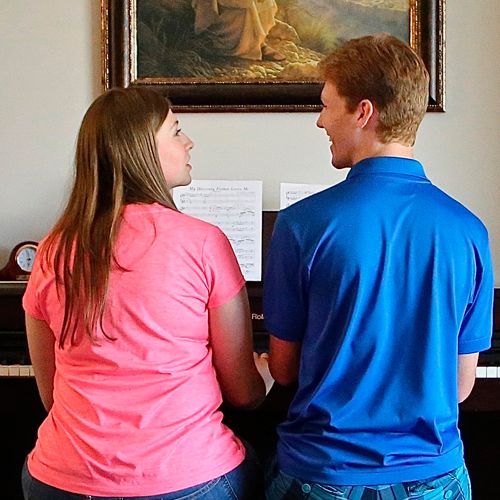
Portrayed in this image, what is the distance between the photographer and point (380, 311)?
121 centimetres

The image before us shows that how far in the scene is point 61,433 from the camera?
1345 mm

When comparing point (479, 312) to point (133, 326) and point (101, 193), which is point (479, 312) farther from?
point (101, 193)

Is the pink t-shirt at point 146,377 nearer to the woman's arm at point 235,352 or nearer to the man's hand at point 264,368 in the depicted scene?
the woman's arm at point 235,352

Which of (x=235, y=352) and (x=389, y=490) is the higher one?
(x=235, y=352)

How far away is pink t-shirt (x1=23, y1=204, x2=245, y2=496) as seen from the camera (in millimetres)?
1284

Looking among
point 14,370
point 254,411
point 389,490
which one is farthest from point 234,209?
point 389,490

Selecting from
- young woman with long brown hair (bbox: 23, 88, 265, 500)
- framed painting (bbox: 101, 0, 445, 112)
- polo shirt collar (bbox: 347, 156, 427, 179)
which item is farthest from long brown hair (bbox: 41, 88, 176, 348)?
framed painting (bbox: 101, 0, 445, 112)

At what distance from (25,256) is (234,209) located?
0.69 metres

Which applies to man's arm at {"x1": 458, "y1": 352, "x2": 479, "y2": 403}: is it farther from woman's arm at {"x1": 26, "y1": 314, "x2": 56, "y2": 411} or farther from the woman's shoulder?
woman's arm at {"x1": 26, "y1": 314, "x2": 56, "y2": 411}

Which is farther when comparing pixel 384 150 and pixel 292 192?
pixel 292 192

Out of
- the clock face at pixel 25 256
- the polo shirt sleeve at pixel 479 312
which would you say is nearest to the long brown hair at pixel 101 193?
the polo shirt sleeve at pixel 479 312

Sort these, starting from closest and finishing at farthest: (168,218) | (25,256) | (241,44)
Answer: (168,218), (25,256), (241,44)

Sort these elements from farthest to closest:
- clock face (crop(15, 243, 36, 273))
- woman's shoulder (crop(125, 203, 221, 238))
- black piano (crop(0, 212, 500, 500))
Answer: clock face (crop(15, 243, 36, 273))
black piano (crop(0, 212, 500, 500))
woman's shoulder (crop(125, 203, 221, 238))

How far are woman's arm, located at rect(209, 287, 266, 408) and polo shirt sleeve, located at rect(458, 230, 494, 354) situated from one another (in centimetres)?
39
